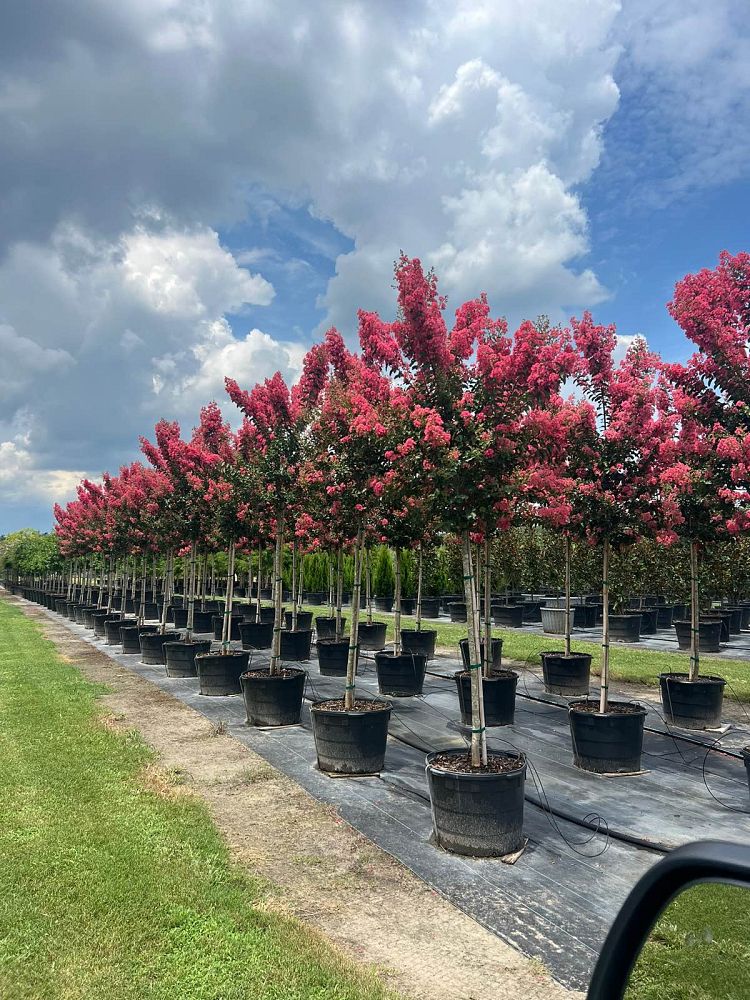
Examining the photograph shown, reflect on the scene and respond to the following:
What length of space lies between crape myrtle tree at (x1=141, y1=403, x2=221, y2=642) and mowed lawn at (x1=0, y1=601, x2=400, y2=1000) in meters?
5.62

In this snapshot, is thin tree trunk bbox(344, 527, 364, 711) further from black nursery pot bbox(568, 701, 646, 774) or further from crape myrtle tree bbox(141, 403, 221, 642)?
crape myrtle tree bbox(141, 403, 221, 642)

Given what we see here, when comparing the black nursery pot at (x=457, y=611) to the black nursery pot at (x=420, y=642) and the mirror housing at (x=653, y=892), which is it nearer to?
the black nursery pot at (x=420, y=642)

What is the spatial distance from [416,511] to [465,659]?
5.16m

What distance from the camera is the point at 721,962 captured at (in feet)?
3.94

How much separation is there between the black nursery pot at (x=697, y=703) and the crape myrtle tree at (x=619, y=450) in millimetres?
1784

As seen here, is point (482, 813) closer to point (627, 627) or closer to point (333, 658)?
point (333, 658)

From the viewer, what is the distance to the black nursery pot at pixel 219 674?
1085 cm

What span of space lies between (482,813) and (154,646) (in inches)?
435

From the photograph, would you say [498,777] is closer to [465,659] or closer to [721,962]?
[721,962]

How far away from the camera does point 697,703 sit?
868cm

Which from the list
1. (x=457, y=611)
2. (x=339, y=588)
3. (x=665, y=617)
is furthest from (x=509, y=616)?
(x=339, y=588)

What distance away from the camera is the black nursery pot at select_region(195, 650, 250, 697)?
10.9m

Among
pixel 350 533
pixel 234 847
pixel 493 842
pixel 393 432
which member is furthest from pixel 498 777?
pixel 350 533

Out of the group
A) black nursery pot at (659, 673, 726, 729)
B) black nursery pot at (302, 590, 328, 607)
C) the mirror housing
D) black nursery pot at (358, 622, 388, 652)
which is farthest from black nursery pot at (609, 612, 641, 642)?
the mirror housing
